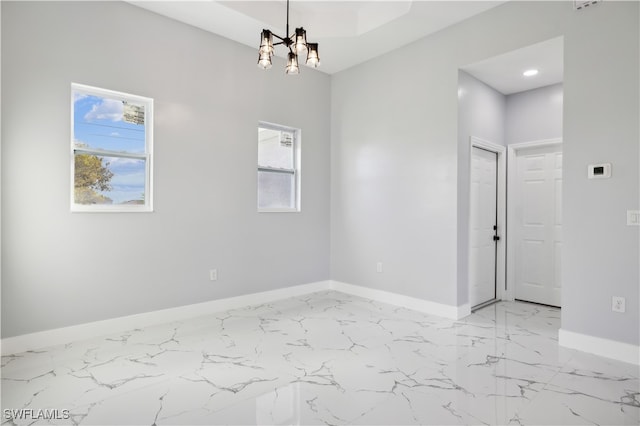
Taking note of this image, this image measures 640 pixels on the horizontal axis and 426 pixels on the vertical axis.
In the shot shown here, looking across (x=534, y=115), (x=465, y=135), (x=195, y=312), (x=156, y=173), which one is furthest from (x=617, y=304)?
(x=156, y=173)

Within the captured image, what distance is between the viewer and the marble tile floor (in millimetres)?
2129

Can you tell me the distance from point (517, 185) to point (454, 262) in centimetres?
174

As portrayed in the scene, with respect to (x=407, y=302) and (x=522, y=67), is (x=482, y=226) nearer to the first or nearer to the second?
(x=407, y=302)

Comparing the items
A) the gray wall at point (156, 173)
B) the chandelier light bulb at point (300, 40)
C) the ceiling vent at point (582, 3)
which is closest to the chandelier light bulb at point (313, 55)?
the chandelier light bulb at point (300, 40)

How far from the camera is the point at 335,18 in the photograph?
4230 millimetres

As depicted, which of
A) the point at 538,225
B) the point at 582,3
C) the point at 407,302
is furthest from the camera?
the point at 538,225

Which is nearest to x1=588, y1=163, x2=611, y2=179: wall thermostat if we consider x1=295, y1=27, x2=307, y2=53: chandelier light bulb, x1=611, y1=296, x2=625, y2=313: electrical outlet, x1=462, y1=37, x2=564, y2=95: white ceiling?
x1=611, y1=296, x2=625, y2=313: electrical outlet

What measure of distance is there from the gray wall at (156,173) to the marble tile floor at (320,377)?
0.49 metres

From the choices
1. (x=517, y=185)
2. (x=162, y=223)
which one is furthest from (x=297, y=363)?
(x=517, y=185)

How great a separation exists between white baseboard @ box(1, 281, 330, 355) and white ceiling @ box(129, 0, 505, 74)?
309 centimetres

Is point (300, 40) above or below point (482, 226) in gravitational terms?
above

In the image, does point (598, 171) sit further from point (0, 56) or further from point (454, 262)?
point (0, 56)

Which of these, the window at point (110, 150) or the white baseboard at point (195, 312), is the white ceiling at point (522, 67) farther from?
the window at point (110, 150)

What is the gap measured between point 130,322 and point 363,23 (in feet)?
13.4
